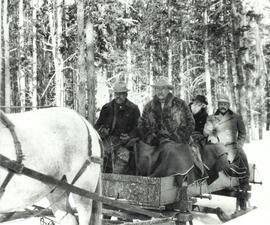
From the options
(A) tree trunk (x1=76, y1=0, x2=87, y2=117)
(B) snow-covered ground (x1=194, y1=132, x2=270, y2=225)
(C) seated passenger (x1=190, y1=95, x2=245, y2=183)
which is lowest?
(B) snow-covered ground (x1=194, y1=132, x2=270, y2=225)

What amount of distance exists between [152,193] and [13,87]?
1268 inches

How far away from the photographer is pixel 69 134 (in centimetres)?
448

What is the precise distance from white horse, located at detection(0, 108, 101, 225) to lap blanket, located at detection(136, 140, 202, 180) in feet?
4.19

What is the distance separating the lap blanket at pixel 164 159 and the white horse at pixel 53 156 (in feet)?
4.19

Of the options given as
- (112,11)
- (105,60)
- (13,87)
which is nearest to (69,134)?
(112,11)

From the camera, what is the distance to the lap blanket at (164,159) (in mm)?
5769

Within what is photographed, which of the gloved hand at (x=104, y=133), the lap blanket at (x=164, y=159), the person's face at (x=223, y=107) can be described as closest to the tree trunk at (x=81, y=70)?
the person's face at (x=223, y=107)

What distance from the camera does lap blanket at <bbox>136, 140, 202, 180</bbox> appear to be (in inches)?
227

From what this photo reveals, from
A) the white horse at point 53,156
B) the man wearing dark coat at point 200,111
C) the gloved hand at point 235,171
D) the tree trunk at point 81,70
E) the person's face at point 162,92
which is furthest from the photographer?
the tree trunk at point 81,70

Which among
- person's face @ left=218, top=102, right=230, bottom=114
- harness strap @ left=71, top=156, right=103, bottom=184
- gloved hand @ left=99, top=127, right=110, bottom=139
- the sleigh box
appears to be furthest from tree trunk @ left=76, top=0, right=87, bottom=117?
harness strap @ left=71, top=156, right=103, bottom=184

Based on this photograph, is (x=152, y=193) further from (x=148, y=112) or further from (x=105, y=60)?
(x=105, y=60)

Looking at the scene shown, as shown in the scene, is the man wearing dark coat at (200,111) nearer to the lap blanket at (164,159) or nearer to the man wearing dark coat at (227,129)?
the man wearing dark coat at (227,129)

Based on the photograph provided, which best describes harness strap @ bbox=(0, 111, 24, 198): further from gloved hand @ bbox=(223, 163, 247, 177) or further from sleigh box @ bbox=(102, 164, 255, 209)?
gloved hand @ bbox=(223, 163, 247, 177)

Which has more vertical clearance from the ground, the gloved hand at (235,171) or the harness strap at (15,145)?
the harness strap at (15,145)
